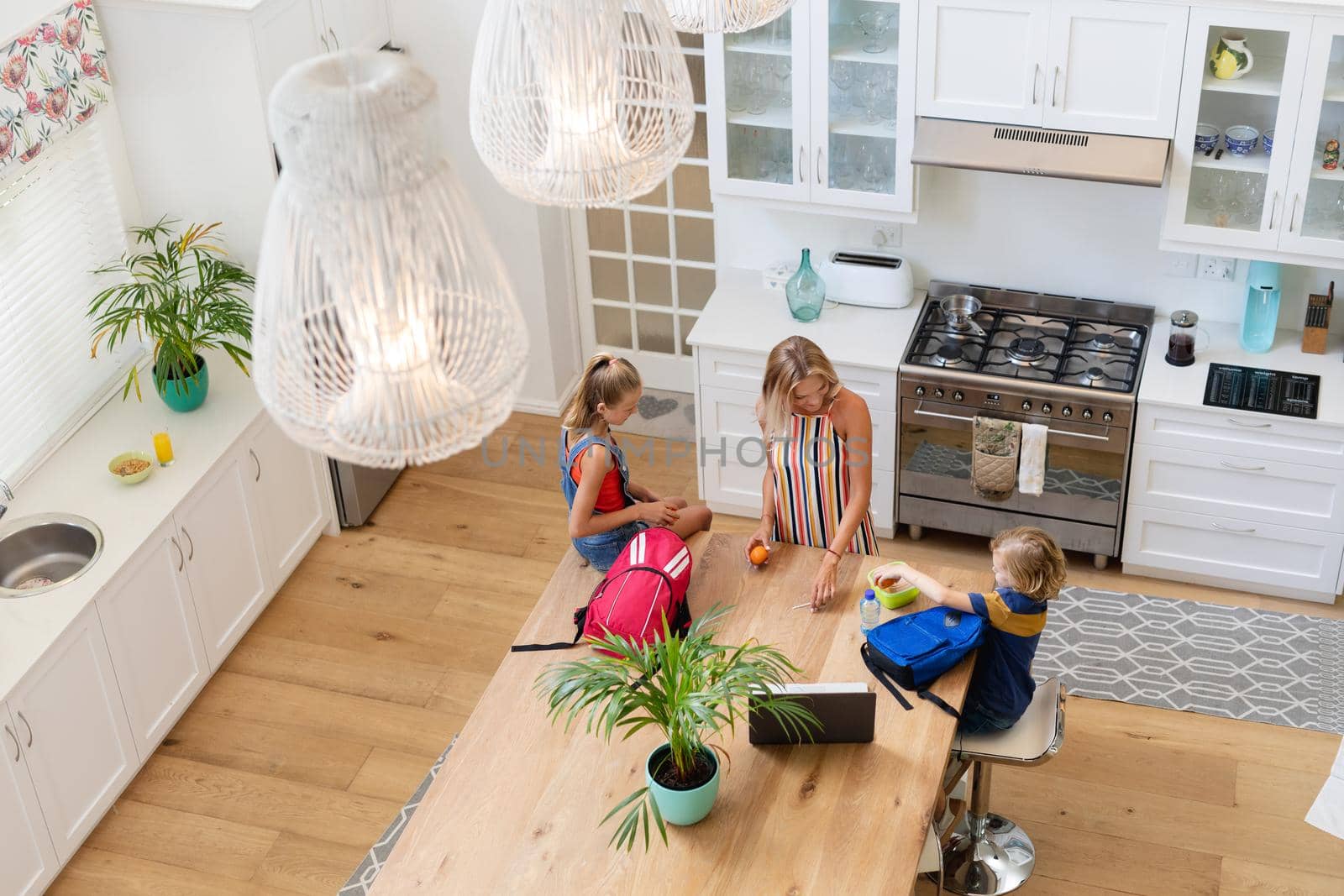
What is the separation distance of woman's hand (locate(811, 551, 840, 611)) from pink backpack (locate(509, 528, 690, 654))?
0.36 meters

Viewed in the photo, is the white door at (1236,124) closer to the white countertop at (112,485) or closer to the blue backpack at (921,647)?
the blue backpack at (921,647)

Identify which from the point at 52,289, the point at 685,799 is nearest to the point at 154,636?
the point at 52,289

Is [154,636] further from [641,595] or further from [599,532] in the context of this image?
[641,595]

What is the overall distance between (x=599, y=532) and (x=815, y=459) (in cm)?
70

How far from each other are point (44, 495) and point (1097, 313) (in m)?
4.03

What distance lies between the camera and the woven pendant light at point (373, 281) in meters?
1.89

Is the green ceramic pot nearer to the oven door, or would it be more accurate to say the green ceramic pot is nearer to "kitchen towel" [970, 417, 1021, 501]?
the oven door

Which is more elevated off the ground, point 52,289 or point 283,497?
point 52,289

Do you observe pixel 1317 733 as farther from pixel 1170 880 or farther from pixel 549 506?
pixel 549 506

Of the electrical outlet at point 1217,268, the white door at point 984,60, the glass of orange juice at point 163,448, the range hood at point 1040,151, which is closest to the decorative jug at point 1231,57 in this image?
the range hood at point 1040,151

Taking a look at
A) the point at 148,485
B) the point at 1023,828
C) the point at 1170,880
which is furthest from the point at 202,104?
the point at 1170,880

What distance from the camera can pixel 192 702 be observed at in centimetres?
530

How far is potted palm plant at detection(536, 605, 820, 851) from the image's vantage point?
127 inches

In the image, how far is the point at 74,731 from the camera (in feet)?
15.1
